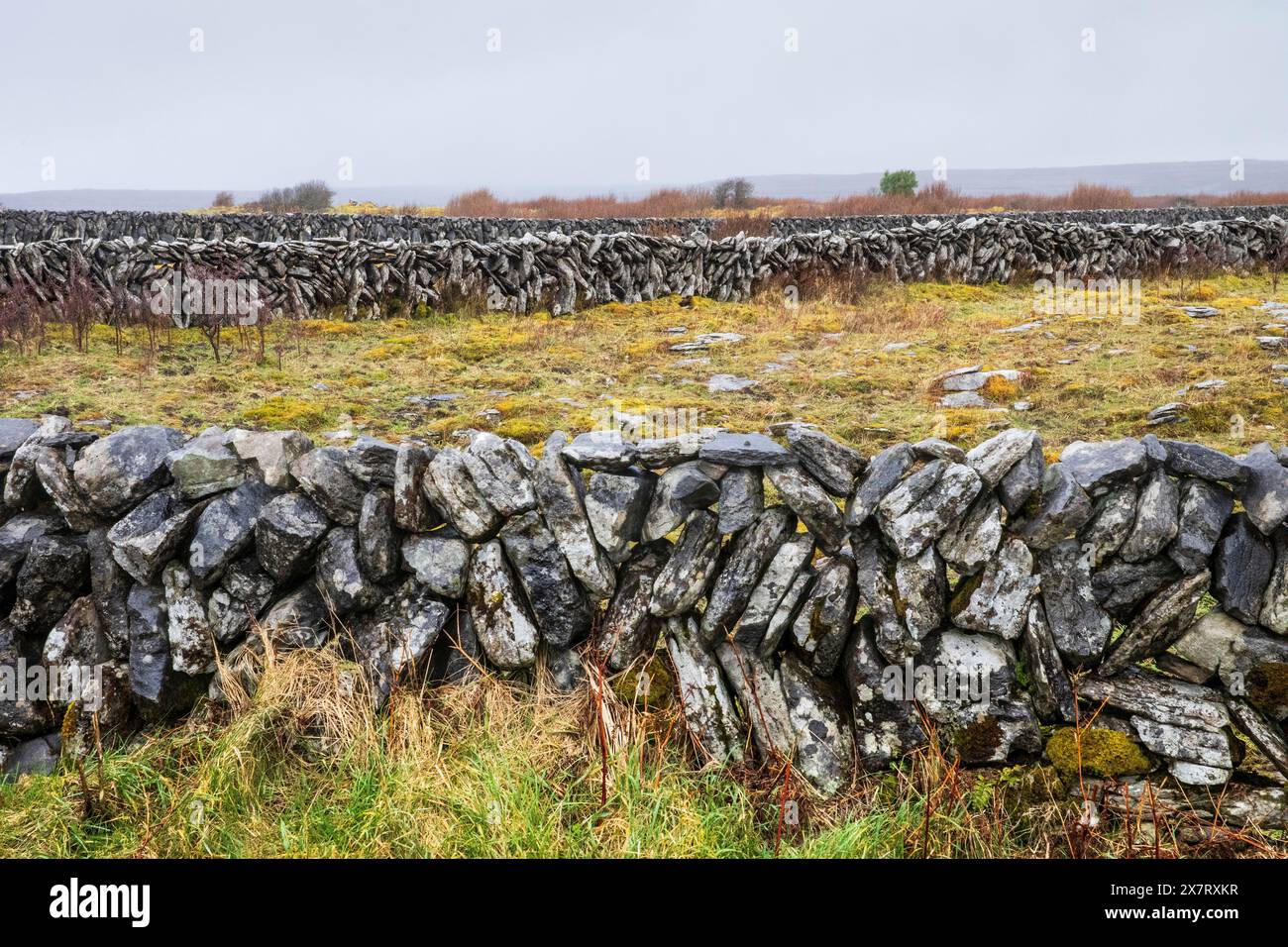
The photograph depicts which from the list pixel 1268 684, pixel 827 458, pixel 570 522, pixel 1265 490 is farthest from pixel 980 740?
pixel 570 522

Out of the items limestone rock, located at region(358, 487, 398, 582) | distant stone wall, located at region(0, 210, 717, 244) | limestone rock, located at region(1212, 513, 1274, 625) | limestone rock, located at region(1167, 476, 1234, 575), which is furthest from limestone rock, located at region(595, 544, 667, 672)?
distant stone wall, located at region(0, 210, 717, 244)

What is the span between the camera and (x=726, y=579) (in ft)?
14.2

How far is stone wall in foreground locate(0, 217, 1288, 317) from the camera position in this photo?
14.5m

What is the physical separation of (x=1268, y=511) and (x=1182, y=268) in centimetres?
2003

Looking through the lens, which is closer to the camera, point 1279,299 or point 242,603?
point 242,603

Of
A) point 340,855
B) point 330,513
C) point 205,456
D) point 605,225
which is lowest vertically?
point 340,855

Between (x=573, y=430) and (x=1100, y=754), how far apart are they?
5805mm

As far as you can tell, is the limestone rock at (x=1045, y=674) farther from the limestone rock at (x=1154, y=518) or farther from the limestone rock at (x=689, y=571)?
the limestone rock at (x=689, y=571)

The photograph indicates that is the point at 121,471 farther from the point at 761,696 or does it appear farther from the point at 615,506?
the point at 761,696

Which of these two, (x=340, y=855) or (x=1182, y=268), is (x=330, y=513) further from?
(x=1182, y=268)

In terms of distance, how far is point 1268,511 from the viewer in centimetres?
389

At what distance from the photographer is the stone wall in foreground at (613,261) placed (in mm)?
14484

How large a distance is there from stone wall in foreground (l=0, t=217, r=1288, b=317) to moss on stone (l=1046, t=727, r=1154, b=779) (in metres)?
13.6
